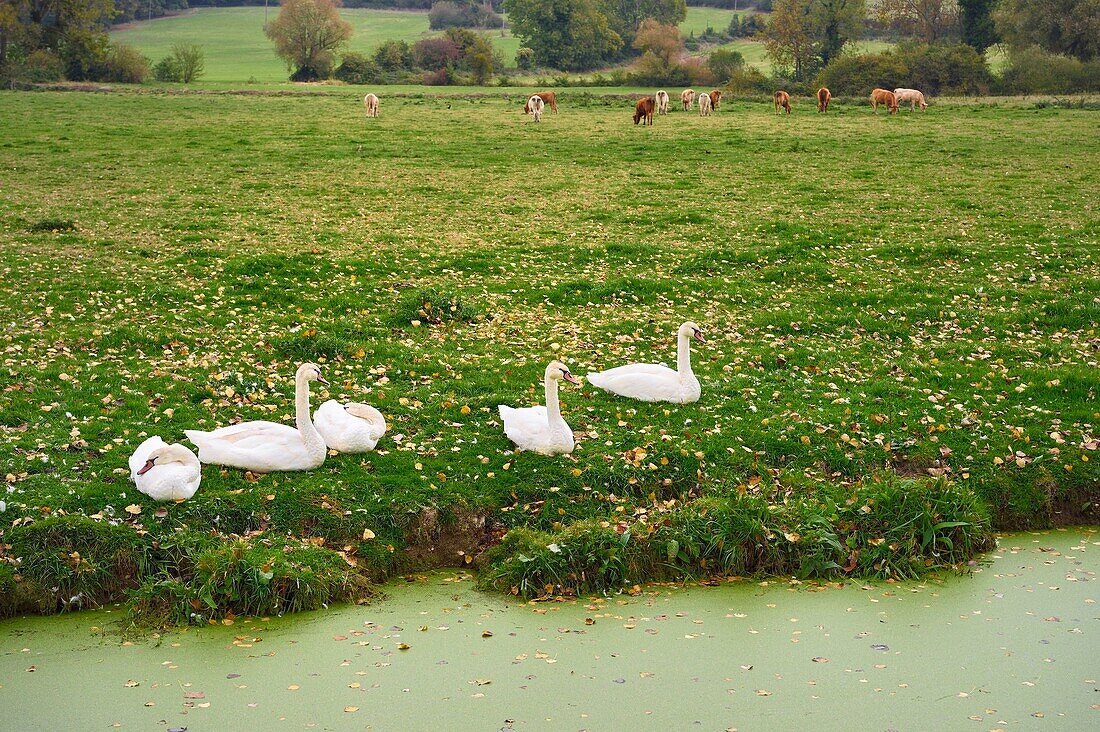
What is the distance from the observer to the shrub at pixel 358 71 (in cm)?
8954

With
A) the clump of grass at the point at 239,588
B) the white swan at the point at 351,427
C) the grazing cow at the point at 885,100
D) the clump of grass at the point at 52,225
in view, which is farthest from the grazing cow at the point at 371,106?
the clump of grass at the point at 239,588

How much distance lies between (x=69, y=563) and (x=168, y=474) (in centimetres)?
131

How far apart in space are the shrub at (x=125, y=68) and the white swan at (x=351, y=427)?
241 feet

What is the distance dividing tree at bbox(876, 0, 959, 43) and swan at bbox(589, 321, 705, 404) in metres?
87.6

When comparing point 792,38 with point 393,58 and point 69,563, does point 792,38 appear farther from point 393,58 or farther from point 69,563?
point 69,563

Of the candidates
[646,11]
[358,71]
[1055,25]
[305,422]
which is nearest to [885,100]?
[1055,25]

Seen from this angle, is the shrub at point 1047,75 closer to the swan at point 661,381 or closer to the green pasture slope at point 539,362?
the green pasture slope at point 539,362

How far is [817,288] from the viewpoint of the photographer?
20.3 m

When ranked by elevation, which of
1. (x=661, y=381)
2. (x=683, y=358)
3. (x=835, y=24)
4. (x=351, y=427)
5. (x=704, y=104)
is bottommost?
(x=351, y=427)

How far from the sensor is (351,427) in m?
12.7

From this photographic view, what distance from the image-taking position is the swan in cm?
1435

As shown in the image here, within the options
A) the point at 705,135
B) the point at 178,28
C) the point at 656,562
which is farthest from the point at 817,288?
the point at 178,28

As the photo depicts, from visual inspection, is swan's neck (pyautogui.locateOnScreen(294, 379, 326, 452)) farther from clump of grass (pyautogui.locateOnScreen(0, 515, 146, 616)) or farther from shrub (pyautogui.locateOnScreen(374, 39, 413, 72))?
shrub (pyautogui.locateOnScreen(374, 39, 413, 72))

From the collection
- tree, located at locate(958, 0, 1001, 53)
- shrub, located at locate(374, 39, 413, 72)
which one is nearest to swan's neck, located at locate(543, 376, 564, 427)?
tree, located at locate(958, 0, 1001, 53)
